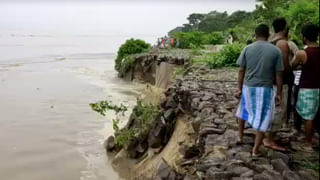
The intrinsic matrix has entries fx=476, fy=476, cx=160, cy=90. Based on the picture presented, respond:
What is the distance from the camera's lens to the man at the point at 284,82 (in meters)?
5.94

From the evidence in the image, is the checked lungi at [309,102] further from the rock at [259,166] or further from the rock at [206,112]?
the rock at [206,112]

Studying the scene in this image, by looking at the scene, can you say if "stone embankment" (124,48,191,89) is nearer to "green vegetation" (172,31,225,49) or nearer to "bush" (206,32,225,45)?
"green vegetation" (172,31,225,49)

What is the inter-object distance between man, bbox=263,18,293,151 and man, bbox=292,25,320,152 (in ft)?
0.71

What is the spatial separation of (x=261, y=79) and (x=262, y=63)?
207mm

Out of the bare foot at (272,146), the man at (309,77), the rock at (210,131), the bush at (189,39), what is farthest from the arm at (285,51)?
the bush at (189,39)

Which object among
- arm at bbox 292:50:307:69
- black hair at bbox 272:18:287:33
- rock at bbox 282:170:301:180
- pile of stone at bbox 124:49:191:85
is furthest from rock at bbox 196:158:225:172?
pile of stone at bbox 124:49:191:85

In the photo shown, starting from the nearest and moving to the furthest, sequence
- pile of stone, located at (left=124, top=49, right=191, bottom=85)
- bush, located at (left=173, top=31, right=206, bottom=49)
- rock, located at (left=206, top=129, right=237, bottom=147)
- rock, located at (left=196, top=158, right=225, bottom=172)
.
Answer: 1. rock, located at (left=196, top=158, right=225, bottom=172)
2. rock, located at (left=206, top=129, right=237, bottom=147)
3. pile of stone, located at (left=124, top=49, right=191, bottom=85)
4. bush, located at (left=173, top=31, right=206, bottom=49)

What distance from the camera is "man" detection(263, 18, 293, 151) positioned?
234 inches

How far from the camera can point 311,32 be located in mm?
5480

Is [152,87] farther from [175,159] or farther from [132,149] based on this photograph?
[175,159]

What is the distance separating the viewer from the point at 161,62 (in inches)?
939

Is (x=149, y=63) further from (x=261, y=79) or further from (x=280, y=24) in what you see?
(x=261, y=79)

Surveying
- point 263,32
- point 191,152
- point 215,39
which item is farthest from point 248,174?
point 215,39

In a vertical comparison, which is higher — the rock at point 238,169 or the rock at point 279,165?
the rock at point 279,165
